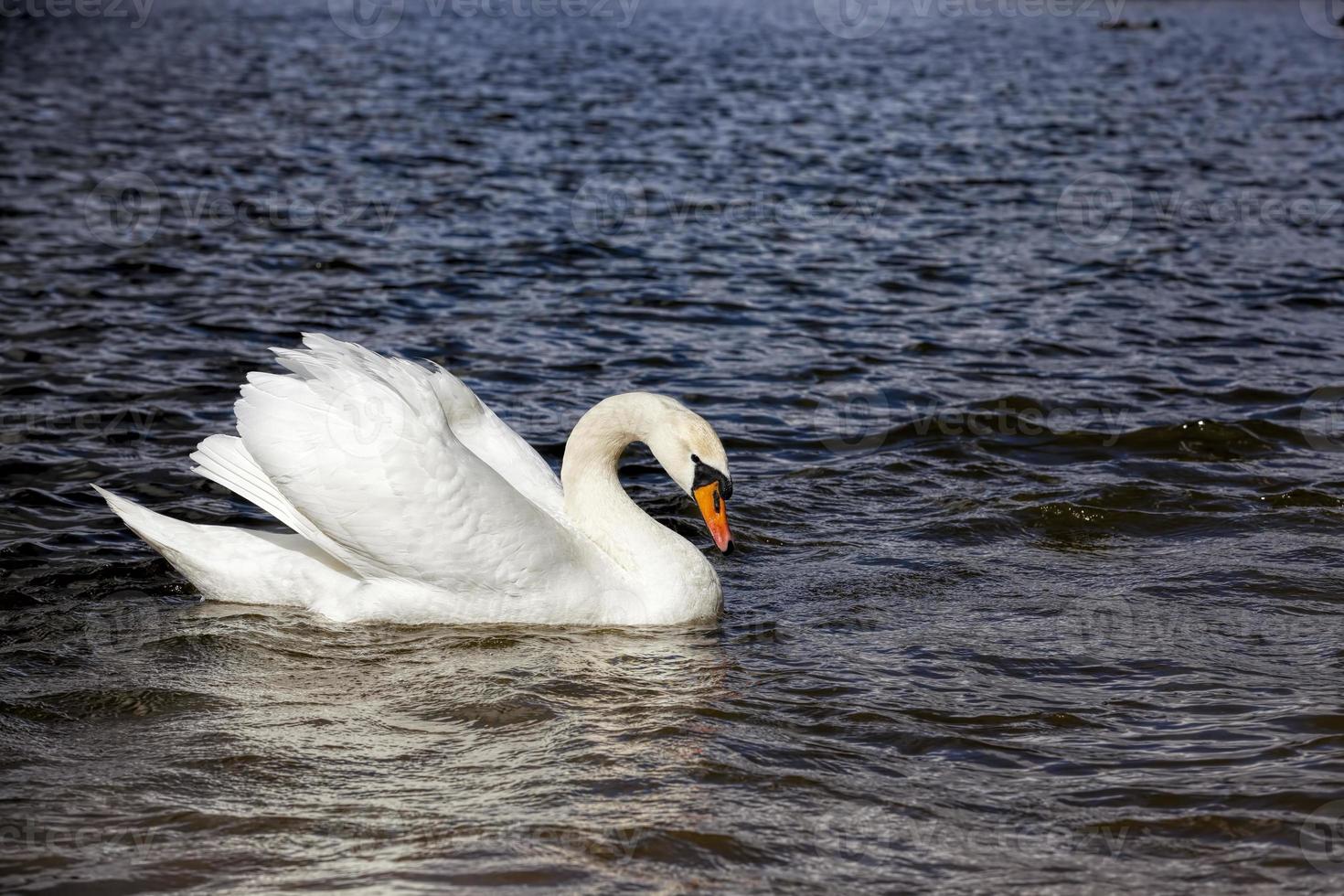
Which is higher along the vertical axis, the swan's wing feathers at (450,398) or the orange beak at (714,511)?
the swan's wing feathers at (450,398)

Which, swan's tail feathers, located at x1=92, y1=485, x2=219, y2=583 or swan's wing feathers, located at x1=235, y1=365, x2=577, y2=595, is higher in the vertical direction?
swan's wing feathers, located at x1=235, y1=365, x2=577, y2=595

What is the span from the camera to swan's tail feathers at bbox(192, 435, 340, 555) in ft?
22.2

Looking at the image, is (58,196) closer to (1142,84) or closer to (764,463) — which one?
(764,463)

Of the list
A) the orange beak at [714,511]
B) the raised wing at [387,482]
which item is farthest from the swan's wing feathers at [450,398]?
the orange beak at [714,511]

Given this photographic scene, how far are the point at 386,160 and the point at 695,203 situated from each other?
4.48 m

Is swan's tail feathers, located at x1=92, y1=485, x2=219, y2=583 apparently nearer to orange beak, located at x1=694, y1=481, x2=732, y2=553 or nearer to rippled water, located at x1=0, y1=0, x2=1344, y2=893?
rippled water, located at x1=0, y1=0, x2=1344, y2=893

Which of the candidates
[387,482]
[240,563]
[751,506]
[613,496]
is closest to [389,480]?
[387,482]

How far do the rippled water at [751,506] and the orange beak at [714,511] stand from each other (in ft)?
1.52

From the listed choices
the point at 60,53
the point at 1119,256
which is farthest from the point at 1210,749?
the point at 60,53

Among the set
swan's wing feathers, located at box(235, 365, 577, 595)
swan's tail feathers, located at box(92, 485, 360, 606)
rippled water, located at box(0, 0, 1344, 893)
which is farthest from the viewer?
swan's tail feathers, located at box(92, 485, 360, 606)

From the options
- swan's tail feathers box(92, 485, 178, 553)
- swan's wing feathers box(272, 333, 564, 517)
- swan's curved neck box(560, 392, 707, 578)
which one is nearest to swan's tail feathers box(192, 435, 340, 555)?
swan's tail feathers box(92, 485, 178, 553)

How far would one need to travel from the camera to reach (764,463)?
9133mm

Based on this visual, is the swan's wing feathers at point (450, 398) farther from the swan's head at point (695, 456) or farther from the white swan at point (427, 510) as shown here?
the swan's head at point (695, 456)

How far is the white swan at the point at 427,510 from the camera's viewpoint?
641cm
